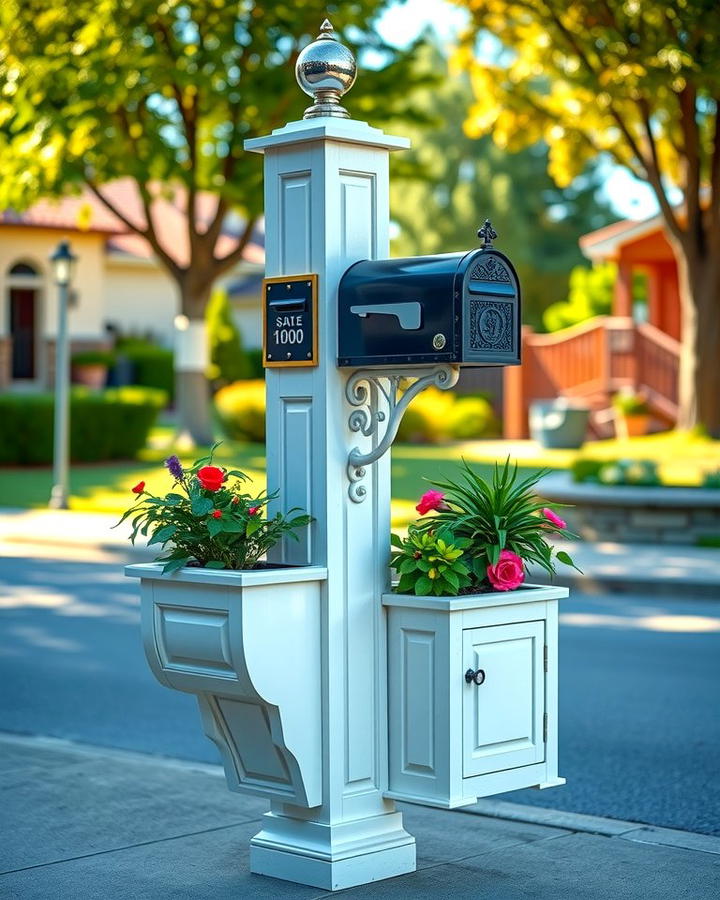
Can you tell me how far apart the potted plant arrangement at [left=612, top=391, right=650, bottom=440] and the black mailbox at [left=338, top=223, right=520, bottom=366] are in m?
22.4

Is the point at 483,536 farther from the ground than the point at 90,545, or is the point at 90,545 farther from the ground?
the point at 483,536

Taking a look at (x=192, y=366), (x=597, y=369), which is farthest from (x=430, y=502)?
(x=597, y=369)

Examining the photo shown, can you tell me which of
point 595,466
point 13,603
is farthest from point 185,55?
point 13,603

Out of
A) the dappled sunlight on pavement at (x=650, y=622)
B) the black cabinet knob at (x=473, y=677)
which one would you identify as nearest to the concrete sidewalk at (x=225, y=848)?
the black cabinet knob at (x=473, y=677)

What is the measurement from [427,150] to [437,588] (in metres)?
54.2

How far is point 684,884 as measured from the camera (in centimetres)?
501

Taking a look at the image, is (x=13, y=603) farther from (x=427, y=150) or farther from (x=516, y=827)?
(x=427, y=150)

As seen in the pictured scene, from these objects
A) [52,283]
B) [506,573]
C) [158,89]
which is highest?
[158,89]

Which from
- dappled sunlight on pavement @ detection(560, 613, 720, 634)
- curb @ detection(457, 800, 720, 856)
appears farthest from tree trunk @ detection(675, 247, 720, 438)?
curb @ detection(457, 800, 720, 856)

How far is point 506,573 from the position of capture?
502cm

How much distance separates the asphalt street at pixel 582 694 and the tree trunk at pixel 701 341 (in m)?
8.18

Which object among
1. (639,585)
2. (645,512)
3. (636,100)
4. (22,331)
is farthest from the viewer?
(22,331)

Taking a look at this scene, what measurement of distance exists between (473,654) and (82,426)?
20060 mm

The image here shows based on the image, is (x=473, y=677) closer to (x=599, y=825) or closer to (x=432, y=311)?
(x=432, y=311)
